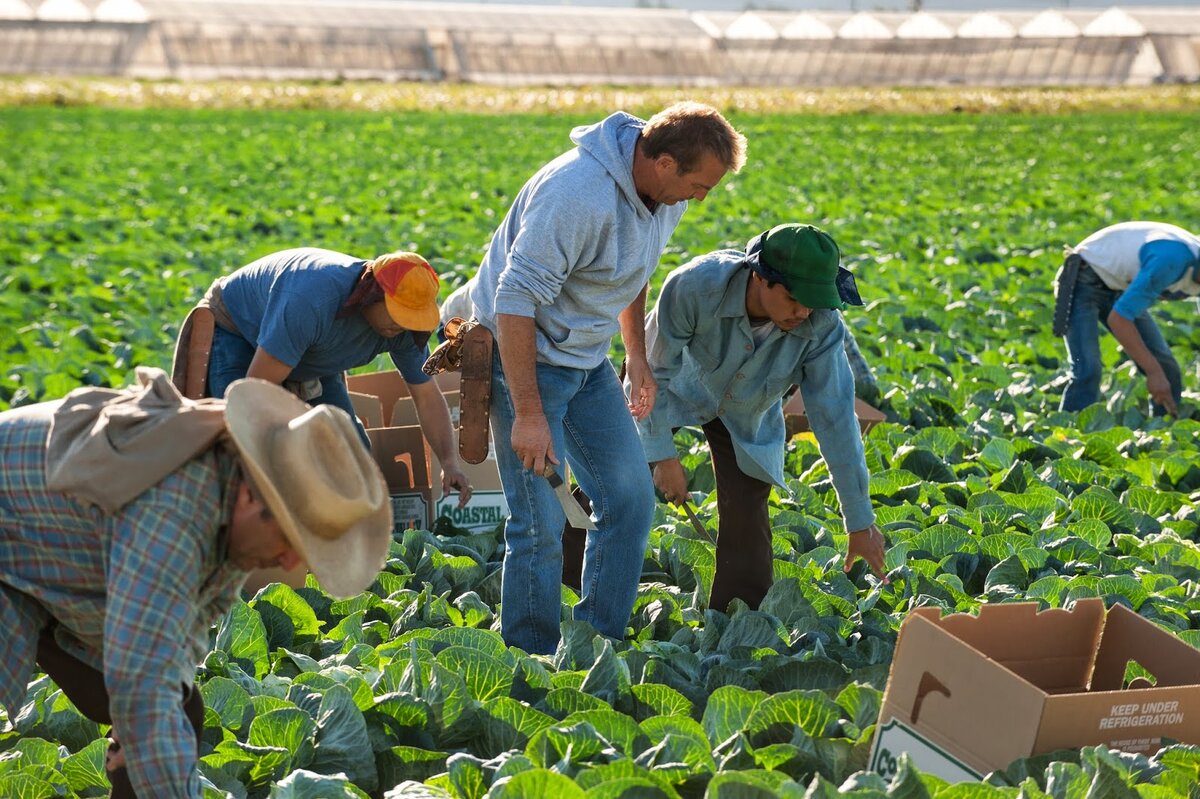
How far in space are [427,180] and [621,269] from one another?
49.7 ft

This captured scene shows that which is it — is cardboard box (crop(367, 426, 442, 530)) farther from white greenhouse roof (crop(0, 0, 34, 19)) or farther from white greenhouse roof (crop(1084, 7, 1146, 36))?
white greenhouse roof (crop(1084, 7, 1146, 36))

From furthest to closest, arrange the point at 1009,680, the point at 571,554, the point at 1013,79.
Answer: the point at 1013,79 < the point at 571,554 < the point at 1009,680

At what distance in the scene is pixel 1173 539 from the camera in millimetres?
5113

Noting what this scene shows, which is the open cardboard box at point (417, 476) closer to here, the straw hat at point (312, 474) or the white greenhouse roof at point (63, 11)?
the straw hat at point (312, 474)

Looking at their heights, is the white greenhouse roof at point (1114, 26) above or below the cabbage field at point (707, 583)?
below

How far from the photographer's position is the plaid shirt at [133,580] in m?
2.14

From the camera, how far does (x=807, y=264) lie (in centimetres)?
369

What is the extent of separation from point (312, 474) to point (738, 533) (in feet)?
7.92

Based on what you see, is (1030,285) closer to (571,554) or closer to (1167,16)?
(571,554)

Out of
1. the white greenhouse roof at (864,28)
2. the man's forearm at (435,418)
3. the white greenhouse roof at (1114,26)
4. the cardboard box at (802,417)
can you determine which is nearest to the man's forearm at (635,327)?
the man's forearm at (435,418)

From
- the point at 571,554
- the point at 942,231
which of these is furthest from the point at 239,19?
the point at 571,554

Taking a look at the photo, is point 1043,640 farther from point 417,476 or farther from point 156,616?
point 417,476

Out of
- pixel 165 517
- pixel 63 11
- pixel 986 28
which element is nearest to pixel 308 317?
pixel 165 517

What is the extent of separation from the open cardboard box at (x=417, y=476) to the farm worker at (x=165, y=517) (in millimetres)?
2494
